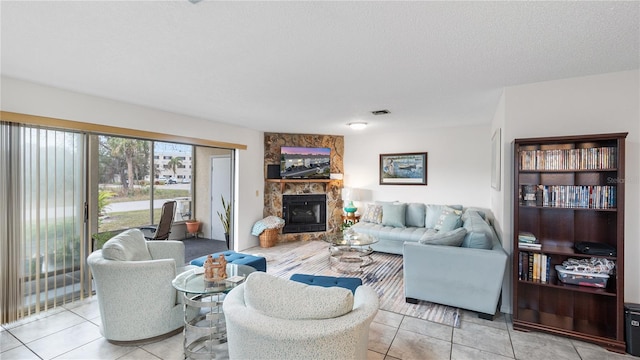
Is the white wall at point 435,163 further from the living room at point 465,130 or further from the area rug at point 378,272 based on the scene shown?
the area rug at point 378,272

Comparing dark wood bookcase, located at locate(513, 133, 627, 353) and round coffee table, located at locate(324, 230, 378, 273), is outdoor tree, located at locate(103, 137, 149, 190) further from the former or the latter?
dark wood bookcase, located at locate(513, 133, 627, 353)

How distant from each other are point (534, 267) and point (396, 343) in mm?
1574

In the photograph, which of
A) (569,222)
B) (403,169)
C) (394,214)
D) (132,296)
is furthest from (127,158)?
(569,222)

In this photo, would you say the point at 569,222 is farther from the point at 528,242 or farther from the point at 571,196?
the point at 528,242

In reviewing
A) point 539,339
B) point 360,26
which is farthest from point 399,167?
point 360,26

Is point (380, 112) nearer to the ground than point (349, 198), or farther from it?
farther from it

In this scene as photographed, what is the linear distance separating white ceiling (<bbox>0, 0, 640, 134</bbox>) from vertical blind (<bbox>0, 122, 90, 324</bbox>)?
2.26 ft

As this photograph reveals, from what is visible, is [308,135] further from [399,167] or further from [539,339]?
[539,339]

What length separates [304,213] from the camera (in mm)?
6586

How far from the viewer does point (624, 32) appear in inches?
74.4

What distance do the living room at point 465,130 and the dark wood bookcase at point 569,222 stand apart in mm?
178

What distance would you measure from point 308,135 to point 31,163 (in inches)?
181

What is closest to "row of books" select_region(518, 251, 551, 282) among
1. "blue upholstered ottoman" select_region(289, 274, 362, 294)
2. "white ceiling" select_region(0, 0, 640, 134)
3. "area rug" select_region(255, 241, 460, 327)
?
"area rug" select_region(255, 241, 460, 327)

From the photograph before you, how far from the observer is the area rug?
10.1 ft
